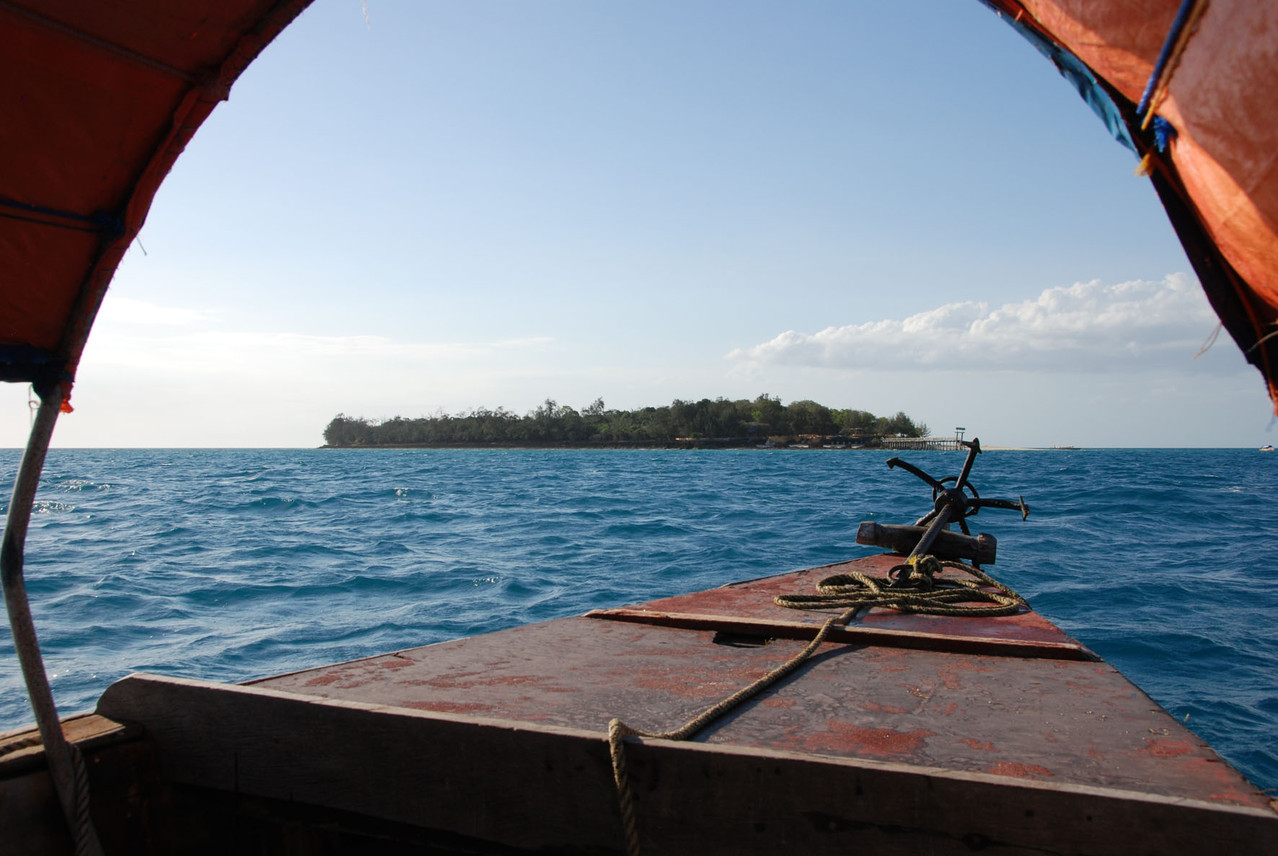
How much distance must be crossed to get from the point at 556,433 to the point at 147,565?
123924 millimetres

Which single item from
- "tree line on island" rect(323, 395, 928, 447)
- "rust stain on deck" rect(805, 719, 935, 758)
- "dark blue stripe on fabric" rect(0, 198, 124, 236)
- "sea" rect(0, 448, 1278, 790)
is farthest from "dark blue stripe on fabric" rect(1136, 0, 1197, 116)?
"tree line on island" rect(323, 395, 928, 447)

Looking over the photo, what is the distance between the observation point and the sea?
835cm

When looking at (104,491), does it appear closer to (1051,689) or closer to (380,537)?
(380,537)

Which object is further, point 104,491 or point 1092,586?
point 104,491

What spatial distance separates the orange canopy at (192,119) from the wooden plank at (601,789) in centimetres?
114

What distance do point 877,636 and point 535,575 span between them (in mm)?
9932

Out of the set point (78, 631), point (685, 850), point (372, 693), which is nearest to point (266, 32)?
point (372, 693)

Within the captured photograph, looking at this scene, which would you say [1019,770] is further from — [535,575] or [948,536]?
[535,575]

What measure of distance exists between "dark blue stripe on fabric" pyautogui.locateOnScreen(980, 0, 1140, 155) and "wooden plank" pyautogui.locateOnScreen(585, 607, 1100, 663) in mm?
2442

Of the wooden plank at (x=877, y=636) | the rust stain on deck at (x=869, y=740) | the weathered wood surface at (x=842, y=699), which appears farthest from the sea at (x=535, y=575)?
the rust stain on deck at (x=869, y=740)

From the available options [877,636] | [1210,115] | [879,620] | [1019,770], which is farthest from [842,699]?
[1210,115]

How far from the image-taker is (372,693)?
116 inches

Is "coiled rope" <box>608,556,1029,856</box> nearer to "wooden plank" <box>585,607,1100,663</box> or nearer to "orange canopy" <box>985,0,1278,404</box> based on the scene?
"wooden plank" <box>585,607,1100,663</box>

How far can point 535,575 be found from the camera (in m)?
13.3
